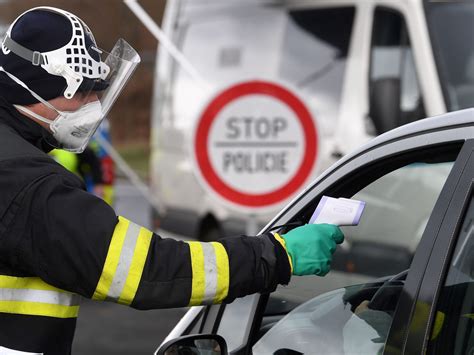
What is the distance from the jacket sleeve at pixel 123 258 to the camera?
236 centimetres

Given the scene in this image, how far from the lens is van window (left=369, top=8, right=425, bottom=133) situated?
664 centimetres

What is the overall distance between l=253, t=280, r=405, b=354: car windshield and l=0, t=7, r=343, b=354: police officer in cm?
14

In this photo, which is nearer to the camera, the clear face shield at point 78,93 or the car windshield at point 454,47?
the clear face shield at point 78,93

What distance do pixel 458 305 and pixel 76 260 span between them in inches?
32.1

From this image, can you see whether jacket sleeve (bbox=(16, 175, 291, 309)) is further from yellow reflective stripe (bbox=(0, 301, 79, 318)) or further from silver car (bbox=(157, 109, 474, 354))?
silver car (bbox=(157, 109, 474, 354))

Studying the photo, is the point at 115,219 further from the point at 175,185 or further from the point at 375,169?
the point at 175,185

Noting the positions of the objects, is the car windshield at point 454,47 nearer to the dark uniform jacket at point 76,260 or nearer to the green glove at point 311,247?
the green glove at point 311,247

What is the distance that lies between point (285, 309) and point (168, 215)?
5682mm

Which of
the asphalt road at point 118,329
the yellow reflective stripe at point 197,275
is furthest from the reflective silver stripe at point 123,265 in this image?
the asphalt road at point 118,329

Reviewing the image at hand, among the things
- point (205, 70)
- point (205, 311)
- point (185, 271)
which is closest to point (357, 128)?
point (205, 70)

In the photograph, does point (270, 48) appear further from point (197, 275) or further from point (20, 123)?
point (197, 275)

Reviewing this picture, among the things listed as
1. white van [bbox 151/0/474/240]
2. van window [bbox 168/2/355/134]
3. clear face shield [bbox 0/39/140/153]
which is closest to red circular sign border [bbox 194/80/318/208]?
white van [bbox 151/0/474/240]

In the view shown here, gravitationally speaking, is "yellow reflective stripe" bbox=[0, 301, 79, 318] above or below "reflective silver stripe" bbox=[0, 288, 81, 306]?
below

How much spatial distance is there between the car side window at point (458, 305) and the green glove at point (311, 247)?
1.19ft
